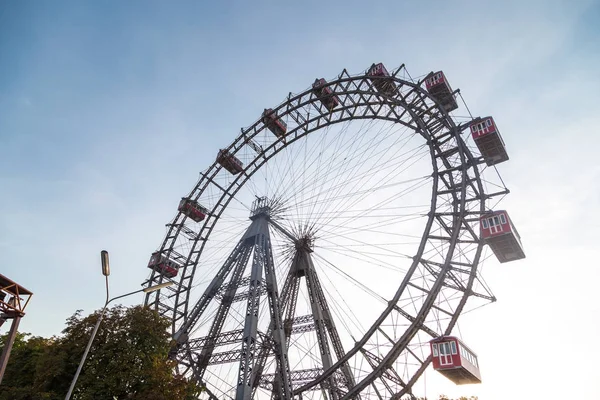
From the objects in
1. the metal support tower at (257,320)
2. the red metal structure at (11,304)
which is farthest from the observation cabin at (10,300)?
the metal support tower at (257,320)

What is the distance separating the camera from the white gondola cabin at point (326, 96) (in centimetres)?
3159

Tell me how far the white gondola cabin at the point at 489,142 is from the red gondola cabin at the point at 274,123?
47.6 ft

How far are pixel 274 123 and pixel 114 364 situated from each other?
21.3 metres

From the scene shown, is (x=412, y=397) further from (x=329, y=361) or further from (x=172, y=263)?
(x=172, y=263)

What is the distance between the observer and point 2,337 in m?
28.4

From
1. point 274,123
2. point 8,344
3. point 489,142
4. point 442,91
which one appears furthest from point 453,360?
point 274,123

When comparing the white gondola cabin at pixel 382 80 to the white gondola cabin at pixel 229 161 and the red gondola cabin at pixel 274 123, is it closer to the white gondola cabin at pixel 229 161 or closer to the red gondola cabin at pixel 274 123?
the red gondola cabin at pixel 274 123

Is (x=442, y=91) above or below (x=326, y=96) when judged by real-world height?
below

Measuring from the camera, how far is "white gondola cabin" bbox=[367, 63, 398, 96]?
95.9 ft

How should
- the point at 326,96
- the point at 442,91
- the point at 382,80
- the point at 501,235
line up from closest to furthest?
1. the point at 501,235
2. the point at 442,91
3. the point at 382,80
4. the point at 326,96

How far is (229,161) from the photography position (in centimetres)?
3594

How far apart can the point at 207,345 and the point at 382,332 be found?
10.7 metres

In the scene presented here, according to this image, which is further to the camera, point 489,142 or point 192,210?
point 192,210

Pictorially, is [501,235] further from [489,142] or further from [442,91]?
[442,91]
